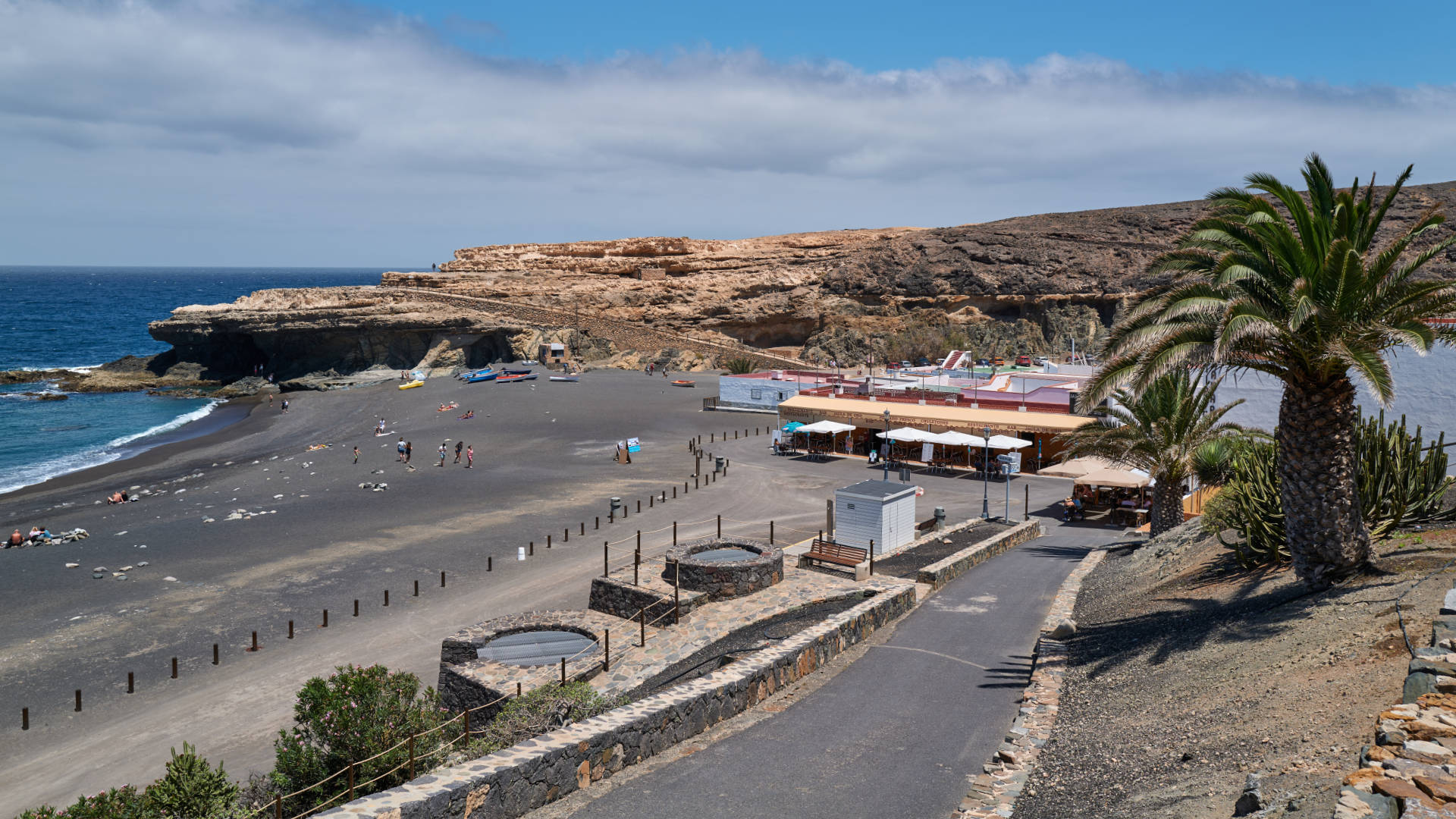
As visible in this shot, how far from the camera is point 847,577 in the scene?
16.5 meters

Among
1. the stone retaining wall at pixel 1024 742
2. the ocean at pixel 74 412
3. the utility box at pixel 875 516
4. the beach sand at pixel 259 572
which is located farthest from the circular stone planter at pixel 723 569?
the ocean at pixel 74 412

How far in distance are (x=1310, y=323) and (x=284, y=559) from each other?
20.3 metres

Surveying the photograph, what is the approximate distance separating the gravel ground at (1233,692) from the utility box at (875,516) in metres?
7.32

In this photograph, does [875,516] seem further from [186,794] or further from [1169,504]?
[186,794]

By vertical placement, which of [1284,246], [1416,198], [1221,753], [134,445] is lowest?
[134,445]

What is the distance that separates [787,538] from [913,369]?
28074mm

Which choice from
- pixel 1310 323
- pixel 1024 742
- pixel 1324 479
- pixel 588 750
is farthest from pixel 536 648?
pixel 1310 323

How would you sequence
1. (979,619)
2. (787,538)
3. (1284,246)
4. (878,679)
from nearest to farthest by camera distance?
(1284,246)
(878,679)
(979,619)
(787,538)

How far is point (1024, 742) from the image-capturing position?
8.02 meters

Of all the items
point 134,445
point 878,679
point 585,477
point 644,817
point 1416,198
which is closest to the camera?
point 644,817

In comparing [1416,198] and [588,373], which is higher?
[1416,198]

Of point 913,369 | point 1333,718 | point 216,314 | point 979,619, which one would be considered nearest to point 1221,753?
point 1333,718

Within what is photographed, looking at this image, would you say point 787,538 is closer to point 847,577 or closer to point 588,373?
point 847,577

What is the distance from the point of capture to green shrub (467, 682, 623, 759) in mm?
8930
